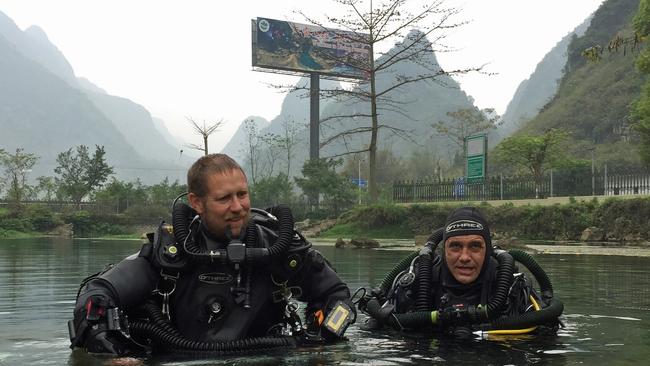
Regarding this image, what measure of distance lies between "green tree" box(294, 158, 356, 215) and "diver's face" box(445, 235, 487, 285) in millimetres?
37011

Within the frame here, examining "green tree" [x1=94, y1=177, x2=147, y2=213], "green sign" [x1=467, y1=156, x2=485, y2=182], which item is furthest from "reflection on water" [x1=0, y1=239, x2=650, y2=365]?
"green tree" [x1=94, y1=177, x2=147, y2=213]

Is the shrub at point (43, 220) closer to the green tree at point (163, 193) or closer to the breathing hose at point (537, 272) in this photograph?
the green tree at point (163, 193)

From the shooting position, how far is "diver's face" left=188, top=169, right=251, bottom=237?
365 cm

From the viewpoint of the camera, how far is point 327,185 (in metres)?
44.2

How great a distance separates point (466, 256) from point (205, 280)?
1.86 meters

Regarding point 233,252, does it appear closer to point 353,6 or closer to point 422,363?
point 422,363

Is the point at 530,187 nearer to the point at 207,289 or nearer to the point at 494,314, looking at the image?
the point at 494,314

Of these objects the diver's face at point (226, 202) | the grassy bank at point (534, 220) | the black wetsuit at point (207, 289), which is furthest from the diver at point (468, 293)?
the grassy bank at point (534, 220)

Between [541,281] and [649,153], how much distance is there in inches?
1243

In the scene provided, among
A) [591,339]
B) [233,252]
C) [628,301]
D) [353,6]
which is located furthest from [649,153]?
[233,252]

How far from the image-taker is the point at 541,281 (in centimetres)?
510

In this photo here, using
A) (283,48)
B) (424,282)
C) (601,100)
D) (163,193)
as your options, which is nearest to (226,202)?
(424,282)

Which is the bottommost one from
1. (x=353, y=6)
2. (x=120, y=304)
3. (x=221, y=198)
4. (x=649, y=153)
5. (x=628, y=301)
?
(x=628, y=301)

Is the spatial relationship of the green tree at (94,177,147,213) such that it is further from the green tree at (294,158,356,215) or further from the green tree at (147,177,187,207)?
the green tree at (294,158,356,215)
